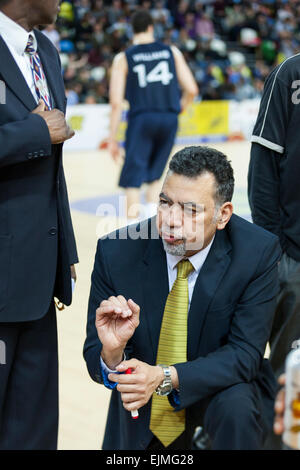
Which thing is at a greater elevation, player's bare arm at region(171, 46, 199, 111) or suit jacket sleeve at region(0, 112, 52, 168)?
suit jacket sleeve at region(0, 112, 52, 168)

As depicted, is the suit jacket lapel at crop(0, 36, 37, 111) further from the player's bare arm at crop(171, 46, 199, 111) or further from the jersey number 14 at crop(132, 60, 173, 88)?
the player's bare arm at crop(171, 46, 199, 111)

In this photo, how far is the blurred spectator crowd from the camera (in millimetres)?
14914

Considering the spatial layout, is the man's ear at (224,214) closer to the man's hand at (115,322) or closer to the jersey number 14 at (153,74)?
the man's hand at (115,322)

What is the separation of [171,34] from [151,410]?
16785mm

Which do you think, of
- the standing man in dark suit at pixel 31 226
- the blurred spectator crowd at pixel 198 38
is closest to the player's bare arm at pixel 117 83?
the standing man in dark suit at pixel 31 226

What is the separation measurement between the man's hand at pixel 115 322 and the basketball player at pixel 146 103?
4243 millimetres

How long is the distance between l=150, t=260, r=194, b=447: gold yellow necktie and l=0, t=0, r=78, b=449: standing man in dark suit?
1.33 feet

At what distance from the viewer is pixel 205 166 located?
210cm

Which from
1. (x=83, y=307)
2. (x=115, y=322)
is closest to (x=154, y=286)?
(x=115, y=322)

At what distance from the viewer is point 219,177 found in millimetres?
2129

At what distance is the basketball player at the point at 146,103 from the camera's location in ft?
20.2

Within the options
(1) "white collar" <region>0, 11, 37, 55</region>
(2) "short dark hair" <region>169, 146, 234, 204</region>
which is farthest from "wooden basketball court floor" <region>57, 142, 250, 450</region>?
(1) "white collar" <region>0, 11, 37, 55</region>

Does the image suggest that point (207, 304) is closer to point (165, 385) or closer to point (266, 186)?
point (165, 385)
